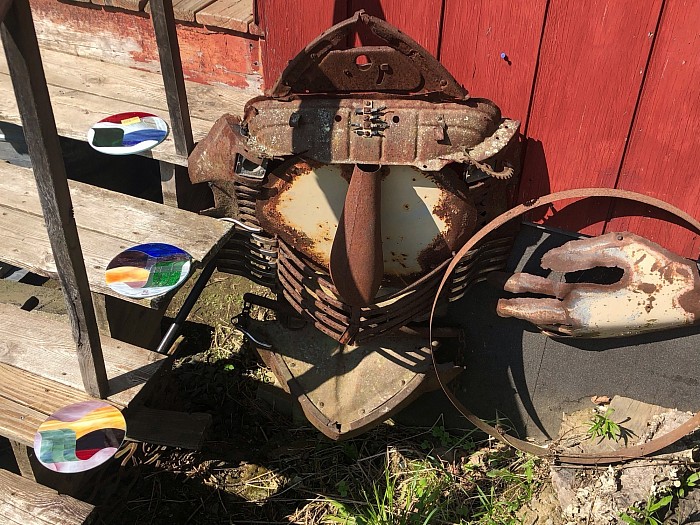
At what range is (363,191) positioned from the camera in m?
2.12

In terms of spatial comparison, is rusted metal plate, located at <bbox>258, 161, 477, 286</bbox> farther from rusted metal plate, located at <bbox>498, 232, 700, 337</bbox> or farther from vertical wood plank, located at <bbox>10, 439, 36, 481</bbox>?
vertical wood plank, located at <bbox>10, 439, 36, 481</bbox>

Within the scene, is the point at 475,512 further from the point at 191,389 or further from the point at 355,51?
the point at 355,51

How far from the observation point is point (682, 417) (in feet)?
8.68

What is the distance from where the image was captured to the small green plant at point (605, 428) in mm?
2698

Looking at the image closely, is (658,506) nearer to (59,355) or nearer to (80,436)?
(80,436)

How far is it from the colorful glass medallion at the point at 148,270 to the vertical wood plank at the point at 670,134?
1.54 m

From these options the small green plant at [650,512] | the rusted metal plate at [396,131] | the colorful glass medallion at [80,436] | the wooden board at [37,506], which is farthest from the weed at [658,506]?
the wooden board at [37,506]

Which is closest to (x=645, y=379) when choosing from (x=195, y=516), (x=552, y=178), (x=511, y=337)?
(x=511, y=337)

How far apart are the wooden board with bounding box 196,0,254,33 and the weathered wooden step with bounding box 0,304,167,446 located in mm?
1347

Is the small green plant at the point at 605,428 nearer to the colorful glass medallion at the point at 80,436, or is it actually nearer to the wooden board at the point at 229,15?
the colorful glass medallion at the point at 80,436

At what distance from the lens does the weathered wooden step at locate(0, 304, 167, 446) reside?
7.21 ft

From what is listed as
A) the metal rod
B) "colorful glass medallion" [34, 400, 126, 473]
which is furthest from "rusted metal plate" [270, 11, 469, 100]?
"colorful glass medallion" [34, 400, 126, 473]

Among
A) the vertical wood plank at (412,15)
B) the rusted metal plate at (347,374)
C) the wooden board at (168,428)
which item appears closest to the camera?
the vertical wood plank at (412,15)

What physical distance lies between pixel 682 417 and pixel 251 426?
6.14ft
